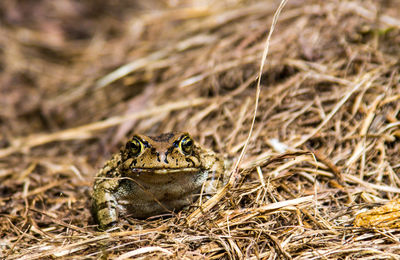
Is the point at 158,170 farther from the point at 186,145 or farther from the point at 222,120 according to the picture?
the point at 222,120

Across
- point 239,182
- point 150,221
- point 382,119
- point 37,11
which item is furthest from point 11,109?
point 382,119

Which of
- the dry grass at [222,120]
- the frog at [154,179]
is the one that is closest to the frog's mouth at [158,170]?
the frog at [154,179]

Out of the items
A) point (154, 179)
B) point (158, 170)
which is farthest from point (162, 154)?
point (154, 179)

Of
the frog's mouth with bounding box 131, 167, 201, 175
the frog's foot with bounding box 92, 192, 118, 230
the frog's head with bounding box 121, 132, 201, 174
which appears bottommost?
the frog's foot with bounding box 92, 192, 118, 230

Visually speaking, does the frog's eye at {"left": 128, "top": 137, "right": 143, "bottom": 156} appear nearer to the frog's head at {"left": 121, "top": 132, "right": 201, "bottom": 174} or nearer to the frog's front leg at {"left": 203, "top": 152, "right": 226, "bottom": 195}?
the frog's head at {"left": 121, "top": 132, "right": 201, "bottom": 174}

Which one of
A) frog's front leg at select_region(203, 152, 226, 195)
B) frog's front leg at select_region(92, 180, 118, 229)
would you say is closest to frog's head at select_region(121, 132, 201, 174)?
frog's front leg at select_region(203, 152, 226, 195)

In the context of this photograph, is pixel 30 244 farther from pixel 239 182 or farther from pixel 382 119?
pixel 382 119

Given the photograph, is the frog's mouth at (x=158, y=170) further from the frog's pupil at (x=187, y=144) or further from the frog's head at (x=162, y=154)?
the frog's pupil at (x=187, y=144)

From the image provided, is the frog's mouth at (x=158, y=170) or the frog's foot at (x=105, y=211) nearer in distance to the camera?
the frog's mouth at (x=158, y=170)
